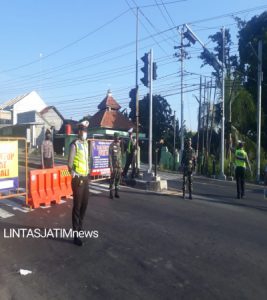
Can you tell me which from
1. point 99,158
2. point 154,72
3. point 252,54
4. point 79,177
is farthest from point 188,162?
point 252,54

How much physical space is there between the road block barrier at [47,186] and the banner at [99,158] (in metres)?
2.78

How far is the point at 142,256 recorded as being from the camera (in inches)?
256

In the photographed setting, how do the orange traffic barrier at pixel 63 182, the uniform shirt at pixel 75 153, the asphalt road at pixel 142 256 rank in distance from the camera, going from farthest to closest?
the orange traffic barrier at pixel 63 182
the uniform shirt at pixel 75 153
the asphalt road at pixel 142 256

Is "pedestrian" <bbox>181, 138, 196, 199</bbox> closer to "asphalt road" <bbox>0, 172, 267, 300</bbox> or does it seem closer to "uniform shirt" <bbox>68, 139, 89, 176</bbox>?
"asphalt road" <bbox>0, 172, 267, 300</bbox>

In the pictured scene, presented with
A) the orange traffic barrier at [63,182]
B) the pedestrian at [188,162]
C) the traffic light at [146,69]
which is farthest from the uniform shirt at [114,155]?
the traffic light at [146,69]

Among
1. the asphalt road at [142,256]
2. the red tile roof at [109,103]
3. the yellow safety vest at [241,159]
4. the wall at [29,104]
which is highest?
the wall at [29,104]

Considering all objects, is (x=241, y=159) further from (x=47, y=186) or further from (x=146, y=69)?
(x=47, y=186)

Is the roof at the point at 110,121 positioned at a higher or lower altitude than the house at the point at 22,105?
lower

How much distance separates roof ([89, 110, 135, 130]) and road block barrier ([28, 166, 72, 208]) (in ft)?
113

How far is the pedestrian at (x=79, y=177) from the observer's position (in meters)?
7.30

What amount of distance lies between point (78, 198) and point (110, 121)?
4099cm

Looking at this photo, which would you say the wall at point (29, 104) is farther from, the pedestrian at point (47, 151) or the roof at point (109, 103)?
the pedestrian at point (47, 151)

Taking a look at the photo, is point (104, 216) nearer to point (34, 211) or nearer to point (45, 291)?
point (34, 211)

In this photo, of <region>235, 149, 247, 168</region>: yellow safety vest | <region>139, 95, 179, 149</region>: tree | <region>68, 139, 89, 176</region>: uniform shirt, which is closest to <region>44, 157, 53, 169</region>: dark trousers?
<region>235, 149, 247, 168</region>: yellow safety vest
